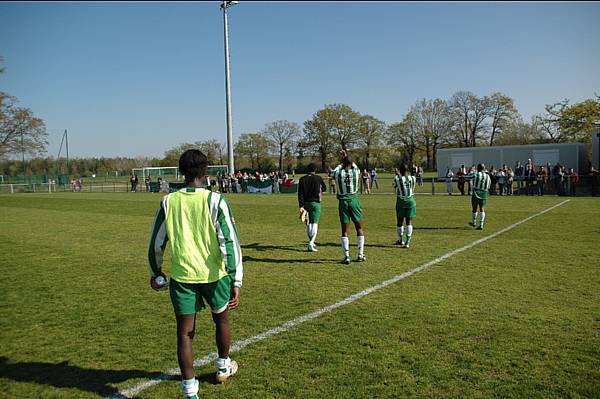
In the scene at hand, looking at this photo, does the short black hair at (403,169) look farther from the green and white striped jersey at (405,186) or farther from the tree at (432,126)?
the tree at (432,126)

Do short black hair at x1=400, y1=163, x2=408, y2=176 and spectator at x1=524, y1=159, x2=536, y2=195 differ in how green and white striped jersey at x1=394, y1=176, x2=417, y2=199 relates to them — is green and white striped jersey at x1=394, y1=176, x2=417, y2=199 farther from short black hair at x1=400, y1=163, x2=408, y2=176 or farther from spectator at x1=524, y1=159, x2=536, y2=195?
spectator at x1=524, y1=159, x2=536, y2=195

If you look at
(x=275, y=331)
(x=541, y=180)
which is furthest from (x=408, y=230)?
(x=541, y=180)

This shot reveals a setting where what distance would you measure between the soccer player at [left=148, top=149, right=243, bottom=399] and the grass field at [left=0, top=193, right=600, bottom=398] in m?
0.74

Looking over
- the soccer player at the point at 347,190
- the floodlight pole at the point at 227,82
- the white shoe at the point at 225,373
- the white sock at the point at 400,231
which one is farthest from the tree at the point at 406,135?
the white shoe at the point at 225,373

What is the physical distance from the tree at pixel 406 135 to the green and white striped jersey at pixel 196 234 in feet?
233

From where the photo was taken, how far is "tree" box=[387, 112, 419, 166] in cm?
7269

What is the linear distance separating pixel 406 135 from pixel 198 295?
2885 inches

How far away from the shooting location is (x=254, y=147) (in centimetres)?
8669

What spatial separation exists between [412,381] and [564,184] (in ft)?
84.6

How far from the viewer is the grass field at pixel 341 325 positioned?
3.90 m

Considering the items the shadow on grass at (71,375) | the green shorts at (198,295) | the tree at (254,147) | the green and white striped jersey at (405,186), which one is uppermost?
the tree at (254,147)

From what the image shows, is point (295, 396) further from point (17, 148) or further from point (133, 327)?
point (17, 148)

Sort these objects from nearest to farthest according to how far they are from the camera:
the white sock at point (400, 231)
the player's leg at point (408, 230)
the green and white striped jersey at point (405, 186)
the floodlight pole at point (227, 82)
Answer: the green and white striped jersey at point (405, 186)
the player's leg at point (408, 230)
the white sock at point (400, 231)
the floodlight pole at point (227, 82)

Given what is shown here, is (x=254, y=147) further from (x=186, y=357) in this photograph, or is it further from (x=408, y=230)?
(x=186, y=357)
